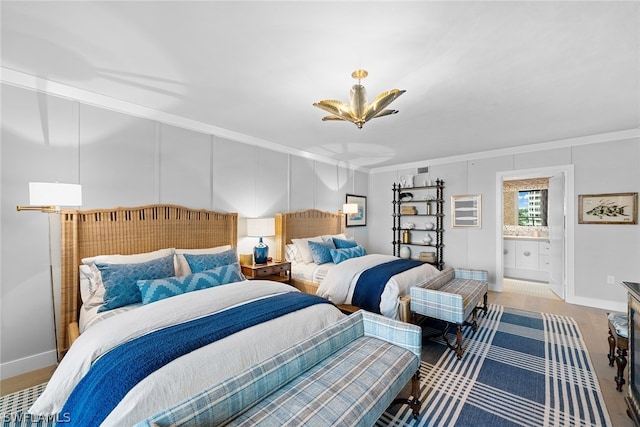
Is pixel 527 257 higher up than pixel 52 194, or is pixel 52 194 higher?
pixel 52 194

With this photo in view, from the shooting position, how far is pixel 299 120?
132 inches

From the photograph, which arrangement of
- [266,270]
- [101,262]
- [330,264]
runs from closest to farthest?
[101,262]
[266,270]
[330,264]

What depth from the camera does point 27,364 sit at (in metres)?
2.28

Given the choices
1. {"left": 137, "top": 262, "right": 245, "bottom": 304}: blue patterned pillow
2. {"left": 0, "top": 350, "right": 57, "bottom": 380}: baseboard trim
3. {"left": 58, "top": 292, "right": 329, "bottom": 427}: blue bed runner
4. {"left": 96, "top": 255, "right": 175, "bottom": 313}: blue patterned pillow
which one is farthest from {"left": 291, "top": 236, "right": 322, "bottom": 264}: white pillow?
{"left": 0, "top": 350, "right": 57, "bottom": 380}: baseboard trim

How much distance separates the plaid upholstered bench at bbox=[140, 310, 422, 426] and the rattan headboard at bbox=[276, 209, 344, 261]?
2502mm

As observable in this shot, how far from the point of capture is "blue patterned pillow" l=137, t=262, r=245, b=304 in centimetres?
216

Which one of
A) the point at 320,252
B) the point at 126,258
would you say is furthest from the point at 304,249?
the point at 126,258

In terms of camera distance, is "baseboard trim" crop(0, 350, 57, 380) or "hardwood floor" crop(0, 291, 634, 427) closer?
"hardwood floor" crop(0, 291, 634, 427)

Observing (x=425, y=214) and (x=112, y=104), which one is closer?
(x=112, y=104)

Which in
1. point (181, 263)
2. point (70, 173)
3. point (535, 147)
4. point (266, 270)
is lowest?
point (266, 270)

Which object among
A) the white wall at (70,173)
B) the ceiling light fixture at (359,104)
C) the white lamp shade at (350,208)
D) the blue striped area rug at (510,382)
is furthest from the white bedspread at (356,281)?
the ceiling light fixture at (359,104)

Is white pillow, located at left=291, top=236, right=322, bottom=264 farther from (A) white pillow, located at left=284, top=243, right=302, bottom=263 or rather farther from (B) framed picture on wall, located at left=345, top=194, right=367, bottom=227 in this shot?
(B) framed picture on wall, located at left=345, top=194, right=367, bottom=227

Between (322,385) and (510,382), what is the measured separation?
1.84 metres

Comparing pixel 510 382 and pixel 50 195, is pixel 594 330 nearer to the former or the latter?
pixel 510 382
